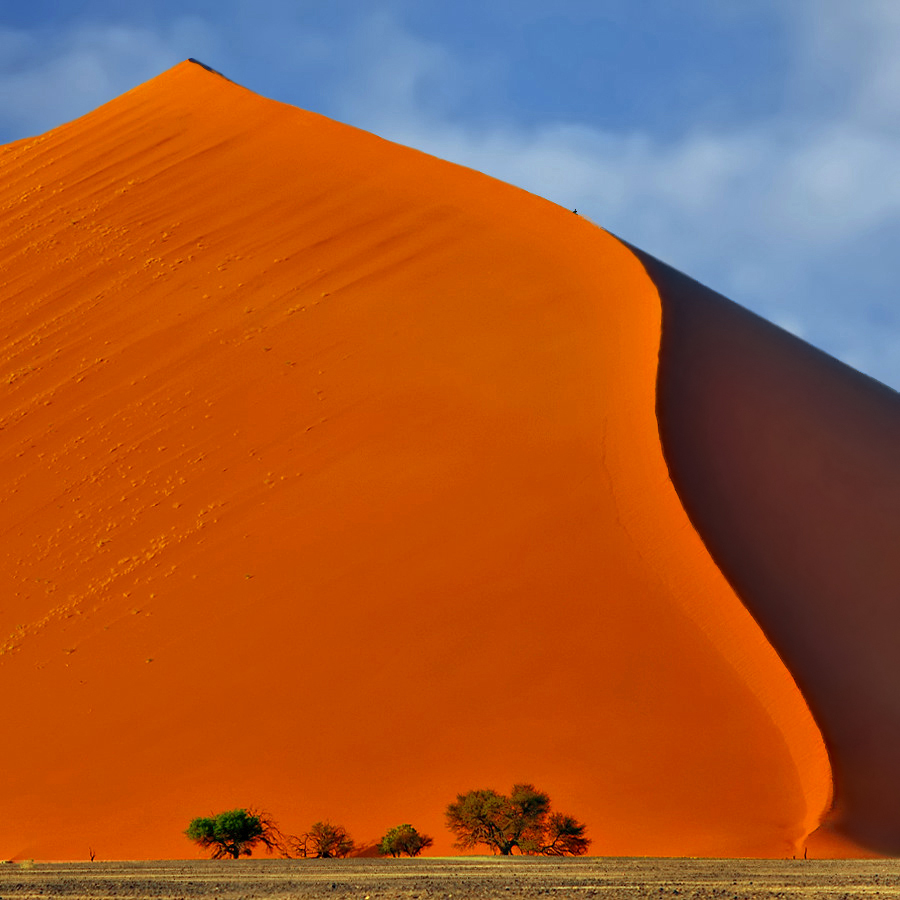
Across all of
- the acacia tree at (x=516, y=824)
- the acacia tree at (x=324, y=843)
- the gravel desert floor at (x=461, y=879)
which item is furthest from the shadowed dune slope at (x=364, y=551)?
the gravel desert floor at (x=461, y=879)

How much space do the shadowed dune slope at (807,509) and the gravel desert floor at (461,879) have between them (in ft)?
4.61

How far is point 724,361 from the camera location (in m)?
13.8

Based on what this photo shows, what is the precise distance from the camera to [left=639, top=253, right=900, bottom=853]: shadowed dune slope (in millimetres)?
10266

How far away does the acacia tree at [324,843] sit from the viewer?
985cm

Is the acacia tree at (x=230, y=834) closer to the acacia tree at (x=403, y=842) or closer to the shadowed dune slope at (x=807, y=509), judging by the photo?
the acacia tree at (x=403, y=842)

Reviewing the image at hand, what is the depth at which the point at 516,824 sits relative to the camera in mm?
9547

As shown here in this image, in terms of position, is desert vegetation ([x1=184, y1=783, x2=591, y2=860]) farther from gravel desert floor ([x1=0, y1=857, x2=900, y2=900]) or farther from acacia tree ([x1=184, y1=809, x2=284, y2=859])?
gravel desert floor ([x1=0, y1=857, x2=900, y2=900])

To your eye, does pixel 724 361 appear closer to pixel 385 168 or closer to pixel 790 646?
pixel 790 646

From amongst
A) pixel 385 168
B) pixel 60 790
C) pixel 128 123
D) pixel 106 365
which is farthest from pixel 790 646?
pixel 128 123

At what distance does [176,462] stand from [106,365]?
262cm

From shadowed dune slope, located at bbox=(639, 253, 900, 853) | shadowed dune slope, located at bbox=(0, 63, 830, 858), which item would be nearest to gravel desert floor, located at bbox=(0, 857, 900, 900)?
shadowed dune slope, located at bbox=(0, 63, 830, 858)

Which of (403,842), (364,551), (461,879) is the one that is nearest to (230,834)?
(403,842)

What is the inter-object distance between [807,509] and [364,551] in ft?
14.6

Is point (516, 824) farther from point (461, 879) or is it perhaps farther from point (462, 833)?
point (461, 879)
